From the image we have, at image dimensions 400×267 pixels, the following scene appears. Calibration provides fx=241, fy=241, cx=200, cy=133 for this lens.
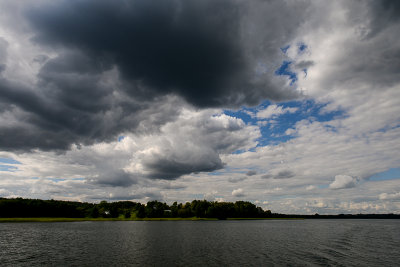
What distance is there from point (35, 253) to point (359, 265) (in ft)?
209

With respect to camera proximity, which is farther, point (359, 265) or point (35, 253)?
point (35, 253)

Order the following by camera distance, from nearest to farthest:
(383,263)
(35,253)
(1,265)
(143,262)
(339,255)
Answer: (1,265) → (143,262) → (383,263) → (35,253) → (339,255)

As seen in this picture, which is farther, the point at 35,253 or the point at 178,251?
the point at 178,251

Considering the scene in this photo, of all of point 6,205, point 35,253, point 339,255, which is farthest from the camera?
point 6,205

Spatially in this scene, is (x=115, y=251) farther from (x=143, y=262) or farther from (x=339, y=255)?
(x=339, y=255)

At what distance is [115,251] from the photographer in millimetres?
54219

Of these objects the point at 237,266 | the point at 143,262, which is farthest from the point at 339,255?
the point at 143,262

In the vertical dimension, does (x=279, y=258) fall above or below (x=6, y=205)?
below

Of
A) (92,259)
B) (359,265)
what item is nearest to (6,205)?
(92,259)

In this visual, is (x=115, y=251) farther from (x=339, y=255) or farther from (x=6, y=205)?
(x=6, y=205)

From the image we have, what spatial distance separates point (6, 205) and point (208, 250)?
215435 mm

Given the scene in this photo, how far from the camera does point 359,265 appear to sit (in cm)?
4438

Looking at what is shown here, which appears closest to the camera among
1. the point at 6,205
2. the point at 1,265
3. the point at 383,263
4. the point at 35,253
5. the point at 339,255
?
the point at 1,265

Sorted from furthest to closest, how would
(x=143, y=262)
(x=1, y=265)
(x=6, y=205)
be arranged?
1. (x=6, y=205)
2. (x=143, y=262)
3. (x=1, y=265)
